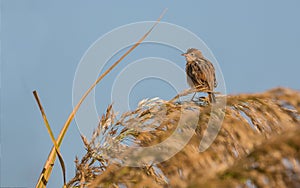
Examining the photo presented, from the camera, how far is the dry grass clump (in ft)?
3.84

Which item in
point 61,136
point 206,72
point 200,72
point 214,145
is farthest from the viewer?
point 200,72

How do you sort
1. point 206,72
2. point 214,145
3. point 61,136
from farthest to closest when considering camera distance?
point 206,72 → point 61,136 → point 214,145

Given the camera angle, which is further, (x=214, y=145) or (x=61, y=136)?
(x=61, y=136)

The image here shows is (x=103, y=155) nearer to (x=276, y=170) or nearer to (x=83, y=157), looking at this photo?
(x=83, y=157)

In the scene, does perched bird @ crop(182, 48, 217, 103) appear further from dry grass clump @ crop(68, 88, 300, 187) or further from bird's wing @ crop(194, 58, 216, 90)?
dry grass clump @ crop(68, 88, 300, 187)

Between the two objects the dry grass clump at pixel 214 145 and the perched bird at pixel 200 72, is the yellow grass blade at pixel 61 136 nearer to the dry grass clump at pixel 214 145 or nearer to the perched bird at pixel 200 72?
the dry grass clump at pixel 214 145

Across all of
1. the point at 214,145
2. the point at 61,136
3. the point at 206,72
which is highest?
the point at 206,72

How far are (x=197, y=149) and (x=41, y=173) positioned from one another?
3.71 ft

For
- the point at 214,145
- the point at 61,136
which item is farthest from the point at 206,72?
the point at 214,145

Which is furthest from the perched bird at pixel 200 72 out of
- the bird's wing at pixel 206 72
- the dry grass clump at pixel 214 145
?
the dry grass clump at pixel 214 145

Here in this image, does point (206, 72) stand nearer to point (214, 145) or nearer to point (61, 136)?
point (61, 136)

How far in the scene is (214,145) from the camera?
199cm

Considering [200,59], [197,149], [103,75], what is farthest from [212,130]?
[200,59]

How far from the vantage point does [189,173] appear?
1366 mm
